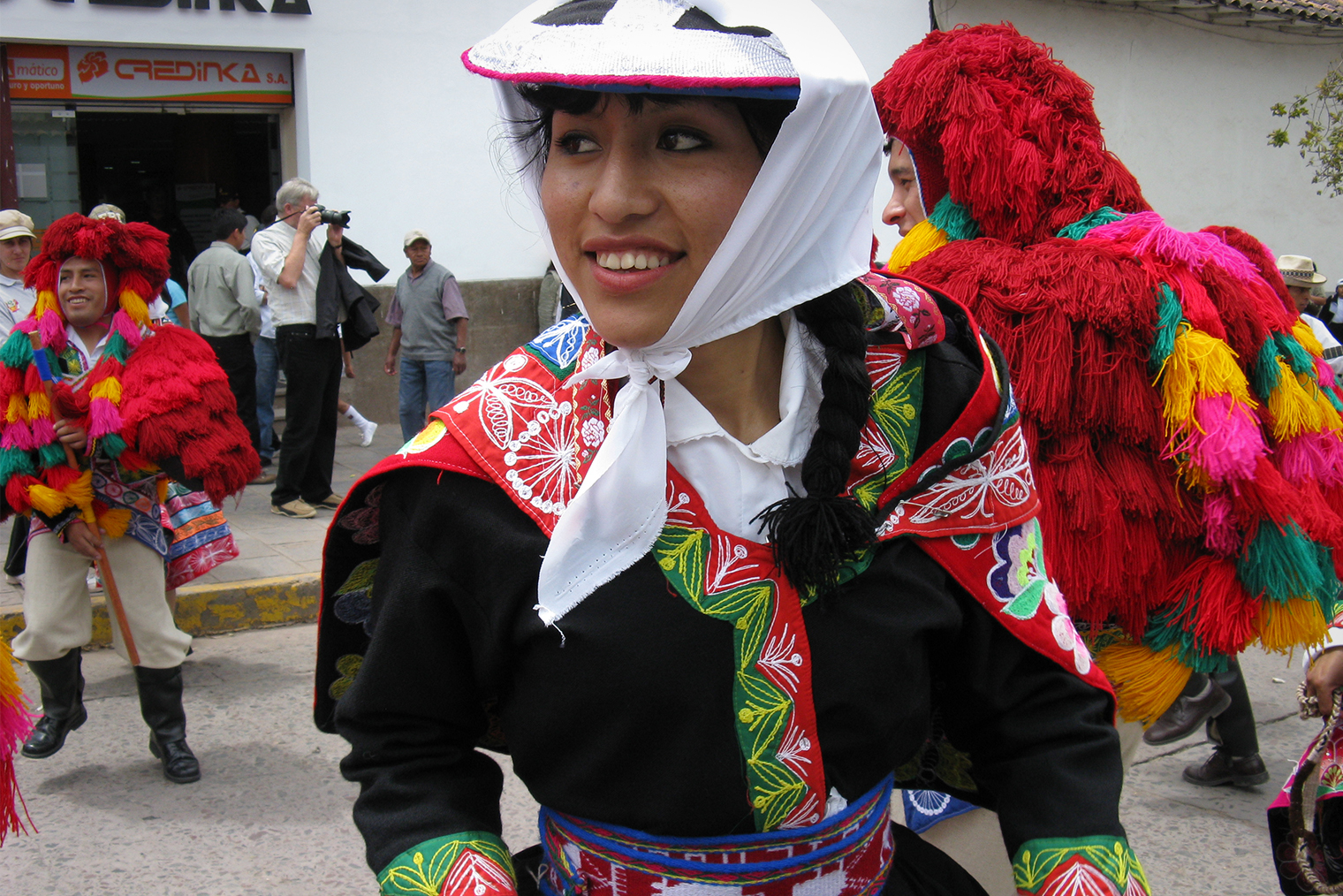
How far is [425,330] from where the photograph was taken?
27.6ft

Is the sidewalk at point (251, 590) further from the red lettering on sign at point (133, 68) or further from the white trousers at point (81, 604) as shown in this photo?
the red lettering on sign at point (133, 68)

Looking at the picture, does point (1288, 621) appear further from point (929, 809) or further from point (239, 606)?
point (239, 606)

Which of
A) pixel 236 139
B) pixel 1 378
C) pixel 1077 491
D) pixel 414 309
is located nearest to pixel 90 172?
pixel 236 139

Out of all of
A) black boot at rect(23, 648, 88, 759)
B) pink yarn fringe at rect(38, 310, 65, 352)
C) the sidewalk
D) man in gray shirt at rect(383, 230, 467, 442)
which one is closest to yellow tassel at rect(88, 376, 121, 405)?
pink yarn fringe at rect(38, 310, 65, 352)

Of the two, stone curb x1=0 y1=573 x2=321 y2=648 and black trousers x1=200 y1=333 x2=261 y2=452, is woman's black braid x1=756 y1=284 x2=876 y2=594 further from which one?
black trousers x1=200 y1=333 x2=261 y2=452

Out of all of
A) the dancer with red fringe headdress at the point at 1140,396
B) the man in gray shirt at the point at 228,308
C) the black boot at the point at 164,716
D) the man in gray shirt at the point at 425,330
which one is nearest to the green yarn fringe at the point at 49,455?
the black boot at the point at 164,716

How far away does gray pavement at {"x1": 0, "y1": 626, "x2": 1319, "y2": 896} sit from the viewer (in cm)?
345

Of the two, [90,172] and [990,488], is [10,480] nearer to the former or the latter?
[990,488]

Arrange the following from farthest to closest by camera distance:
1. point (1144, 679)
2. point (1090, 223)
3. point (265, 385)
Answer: point (265, 385) < point (1090, 223) < point (1144, 679)

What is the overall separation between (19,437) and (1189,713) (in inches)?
A: 159

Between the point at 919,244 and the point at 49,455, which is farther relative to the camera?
the point at 49,455

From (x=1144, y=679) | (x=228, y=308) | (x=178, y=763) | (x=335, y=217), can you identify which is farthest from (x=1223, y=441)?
(x=228, y=308)

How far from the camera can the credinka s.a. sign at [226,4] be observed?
8570 mm

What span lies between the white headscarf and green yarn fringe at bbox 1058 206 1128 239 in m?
1.36
